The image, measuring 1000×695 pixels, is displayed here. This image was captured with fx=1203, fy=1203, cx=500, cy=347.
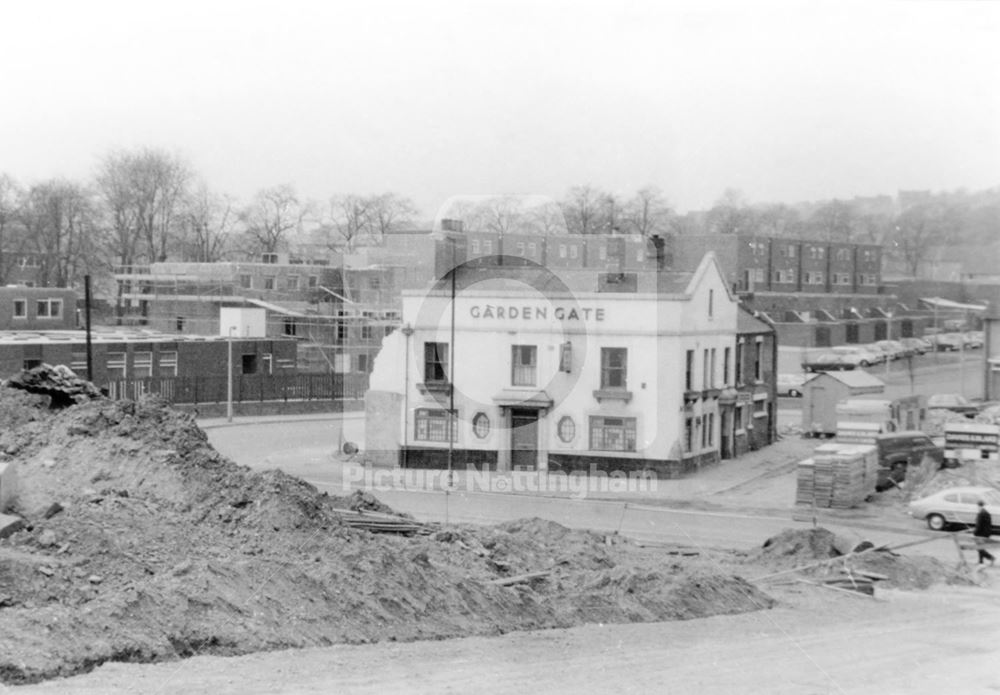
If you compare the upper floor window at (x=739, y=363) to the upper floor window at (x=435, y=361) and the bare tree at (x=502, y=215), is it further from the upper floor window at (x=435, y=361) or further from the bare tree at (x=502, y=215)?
the bare tree at (x=502, y=215)

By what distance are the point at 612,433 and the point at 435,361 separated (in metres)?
4.80

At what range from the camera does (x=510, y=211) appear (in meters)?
47.1

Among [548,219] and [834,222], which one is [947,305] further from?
→ [548,219]

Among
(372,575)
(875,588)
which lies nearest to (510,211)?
(875,588)

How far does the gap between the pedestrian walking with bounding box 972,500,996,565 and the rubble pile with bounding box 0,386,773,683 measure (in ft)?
18.3

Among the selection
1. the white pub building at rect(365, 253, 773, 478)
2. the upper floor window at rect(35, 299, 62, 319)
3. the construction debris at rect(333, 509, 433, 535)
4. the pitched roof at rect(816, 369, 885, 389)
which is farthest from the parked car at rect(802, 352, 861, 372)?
the construction debris at rect(333, 509, 433, 535)

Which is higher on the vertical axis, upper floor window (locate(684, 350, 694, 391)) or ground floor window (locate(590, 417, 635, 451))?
upper floor window (locate(684, 350, 694, 391))

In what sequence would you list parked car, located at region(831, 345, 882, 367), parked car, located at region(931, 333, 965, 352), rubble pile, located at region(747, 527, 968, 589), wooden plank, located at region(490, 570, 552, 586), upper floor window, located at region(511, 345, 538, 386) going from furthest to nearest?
1. parked car, located at region(831, 345, 882, 367)
2. parked car, located at region(931, 333, 965, 352)
3. upper floor window, located at region(511, 345, 538, 386)
4. rubble pile, located at region(747, 527, 968, 589)
5. wooden plank, located at region(490, 570, 552, 586)

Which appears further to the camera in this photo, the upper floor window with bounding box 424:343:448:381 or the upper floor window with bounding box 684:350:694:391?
the upper floor window with bounding box 424:343:448:381

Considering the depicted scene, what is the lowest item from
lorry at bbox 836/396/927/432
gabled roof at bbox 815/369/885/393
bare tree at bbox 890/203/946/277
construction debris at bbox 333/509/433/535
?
construction debris at bbox 333/509/433/535

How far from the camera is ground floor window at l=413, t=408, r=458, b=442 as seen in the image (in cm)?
3005

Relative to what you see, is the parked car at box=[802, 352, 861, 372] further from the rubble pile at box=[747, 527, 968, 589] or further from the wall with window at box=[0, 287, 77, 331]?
the rubble pile at box=[747, 527, 968, 589]

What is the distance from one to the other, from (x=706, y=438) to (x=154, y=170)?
129 ft

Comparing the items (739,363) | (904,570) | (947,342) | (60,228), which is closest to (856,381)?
(739,363)
